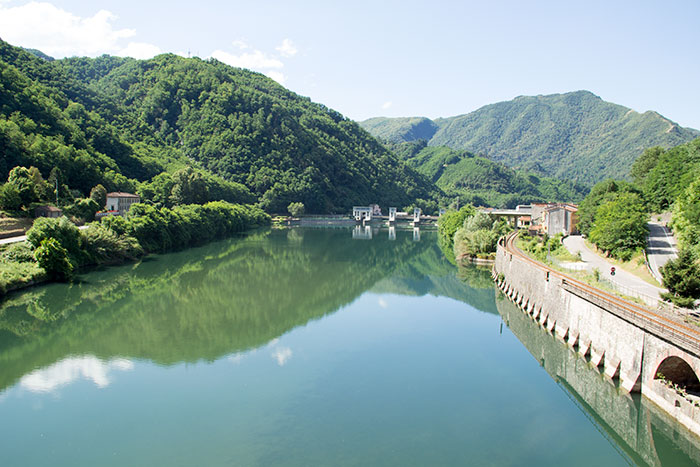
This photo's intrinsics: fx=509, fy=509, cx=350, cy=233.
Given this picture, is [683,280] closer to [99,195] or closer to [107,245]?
[107,245]

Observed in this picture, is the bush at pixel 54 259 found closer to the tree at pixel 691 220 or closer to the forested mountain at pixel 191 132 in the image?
the forested mountain at pixel 191 132

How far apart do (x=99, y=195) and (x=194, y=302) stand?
3034 cm

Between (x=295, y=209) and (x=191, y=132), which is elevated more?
(x=191, y=132)

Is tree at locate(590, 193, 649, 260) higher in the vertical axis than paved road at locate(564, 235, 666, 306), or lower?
higher

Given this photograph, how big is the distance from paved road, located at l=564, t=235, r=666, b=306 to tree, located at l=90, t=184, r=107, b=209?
151 ft

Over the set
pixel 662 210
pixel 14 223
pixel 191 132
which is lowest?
pixel 662 210

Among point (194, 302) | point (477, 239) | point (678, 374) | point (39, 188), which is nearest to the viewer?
point (678, 374)

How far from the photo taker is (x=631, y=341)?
15.7 meters

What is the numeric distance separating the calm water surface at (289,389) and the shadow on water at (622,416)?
0.05m

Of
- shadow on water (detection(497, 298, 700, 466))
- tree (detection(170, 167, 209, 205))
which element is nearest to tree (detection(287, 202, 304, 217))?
tree (detection(170, 167, 209, 205))

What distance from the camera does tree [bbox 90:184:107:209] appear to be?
53.4 m

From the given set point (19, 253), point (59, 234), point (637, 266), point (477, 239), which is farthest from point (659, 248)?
point (19, 253)

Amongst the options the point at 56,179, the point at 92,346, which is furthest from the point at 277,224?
the point at 92,346

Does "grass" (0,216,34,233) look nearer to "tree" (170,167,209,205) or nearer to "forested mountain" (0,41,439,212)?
"forested mountain" (0,41,439,212)
